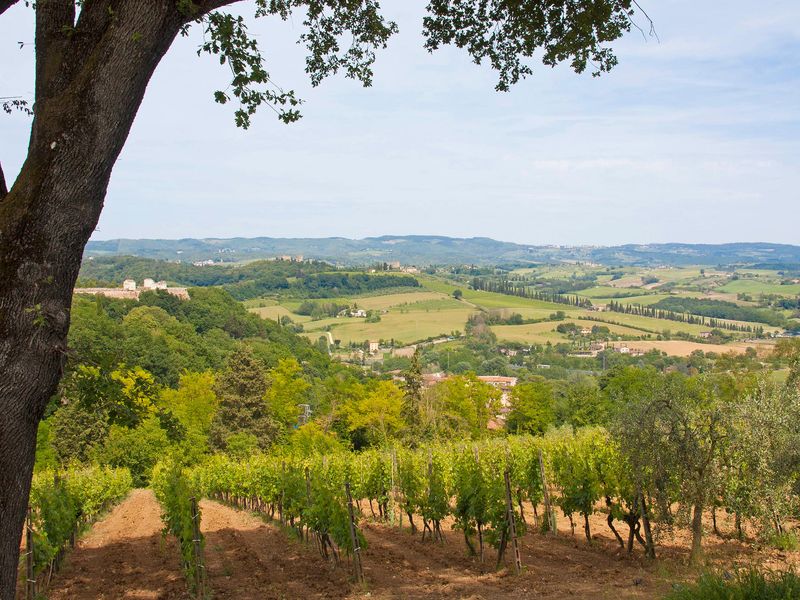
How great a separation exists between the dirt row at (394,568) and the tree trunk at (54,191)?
6229mm

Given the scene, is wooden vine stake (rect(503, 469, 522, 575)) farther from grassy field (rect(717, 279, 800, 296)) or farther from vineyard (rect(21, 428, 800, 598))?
grassy field (rect(717, 279, 800, 296))

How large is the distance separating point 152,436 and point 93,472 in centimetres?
1216

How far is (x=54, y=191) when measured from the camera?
3.70m

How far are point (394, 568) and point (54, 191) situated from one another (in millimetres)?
8869

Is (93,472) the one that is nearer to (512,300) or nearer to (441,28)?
(441,28)

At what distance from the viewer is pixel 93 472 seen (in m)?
23.9

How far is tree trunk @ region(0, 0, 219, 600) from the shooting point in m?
3.60

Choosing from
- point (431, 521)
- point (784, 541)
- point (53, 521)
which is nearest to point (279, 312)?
point (431, 521)

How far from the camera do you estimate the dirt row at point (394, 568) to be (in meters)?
9.03

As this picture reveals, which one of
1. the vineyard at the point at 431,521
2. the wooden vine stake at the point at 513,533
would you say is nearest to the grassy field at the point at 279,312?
the vineyard at the point at 431,521

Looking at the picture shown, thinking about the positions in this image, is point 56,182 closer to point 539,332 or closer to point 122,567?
point 122,567

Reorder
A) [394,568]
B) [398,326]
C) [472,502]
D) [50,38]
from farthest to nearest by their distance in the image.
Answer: [398,326] < [472,502] < [394,568] < [50,38]

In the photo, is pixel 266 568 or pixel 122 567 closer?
pixel 266 568

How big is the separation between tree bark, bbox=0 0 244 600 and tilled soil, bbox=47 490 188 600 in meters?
6.79
